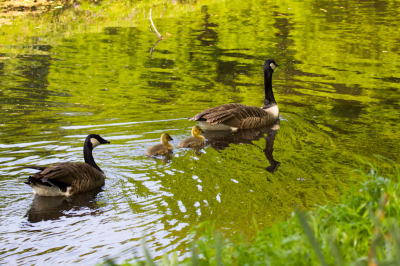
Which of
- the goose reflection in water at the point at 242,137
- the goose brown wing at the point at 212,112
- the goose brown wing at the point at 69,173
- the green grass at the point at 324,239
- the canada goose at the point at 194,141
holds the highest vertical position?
the green grass at the point at 324,239

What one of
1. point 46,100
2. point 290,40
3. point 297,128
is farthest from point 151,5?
point 297,128

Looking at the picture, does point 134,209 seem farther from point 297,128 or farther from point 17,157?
point 297,128

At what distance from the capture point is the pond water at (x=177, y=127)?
6.73 metres

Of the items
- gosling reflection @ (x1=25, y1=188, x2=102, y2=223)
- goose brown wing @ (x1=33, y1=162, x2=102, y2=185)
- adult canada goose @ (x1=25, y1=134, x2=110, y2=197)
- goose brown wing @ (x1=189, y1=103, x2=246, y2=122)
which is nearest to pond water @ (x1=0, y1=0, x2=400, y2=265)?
gosling reflection @ (x1=25, y1=188, x2=102, y2=223)

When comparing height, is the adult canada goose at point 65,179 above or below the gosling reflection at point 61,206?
above

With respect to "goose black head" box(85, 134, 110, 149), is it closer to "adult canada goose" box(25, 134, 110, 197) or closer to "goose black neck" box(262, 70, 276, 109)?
"adult canada goose" box(25, 134, 110, 197)

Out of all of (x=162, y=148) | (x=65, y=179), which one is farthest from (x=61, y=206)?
(x=162, y=148)

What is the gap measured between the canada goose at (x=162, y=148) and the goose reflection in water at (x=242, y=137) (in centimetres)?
114

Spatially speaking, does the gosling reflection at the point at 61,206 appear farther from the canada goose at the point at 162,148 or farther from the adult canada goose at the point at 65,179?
the canada goose at the point at 162,148

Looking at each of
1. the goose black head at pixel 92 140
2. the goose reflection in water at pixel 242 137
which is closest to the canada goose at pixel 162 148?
the goose black head at pixel 92 140

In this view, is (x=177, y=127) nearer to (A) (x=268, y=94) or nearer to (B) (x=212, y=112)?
(B) (x=212, y=112)

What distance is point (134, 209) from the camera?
7.18 meters

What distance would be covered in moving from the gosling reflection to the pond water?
3cm

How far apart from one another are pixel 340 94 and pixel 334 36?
10.4 meters
